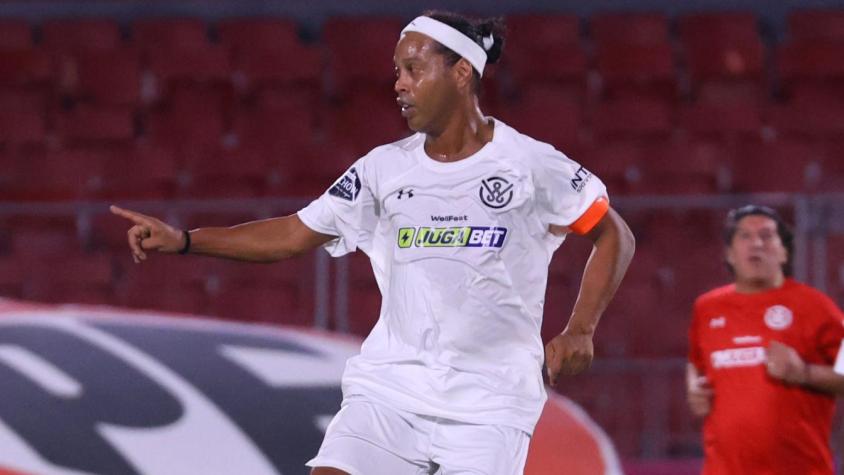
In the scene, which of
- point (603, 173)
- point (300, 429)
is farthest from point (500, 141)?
point (603, 173)

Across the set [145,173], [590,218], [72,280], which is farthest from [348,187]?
[145,173]

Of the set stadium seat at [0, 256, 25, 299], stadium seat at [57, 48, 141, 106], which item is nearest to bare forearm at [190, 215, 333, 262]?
stadium seat at [0, 256, 25, 299]

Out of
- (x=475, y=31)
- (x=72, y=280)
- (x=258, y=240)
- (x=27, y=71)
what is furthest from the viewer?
(x=27, y=71)

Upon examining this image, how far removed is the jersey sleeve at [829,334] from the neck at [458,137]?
1974 millimetres

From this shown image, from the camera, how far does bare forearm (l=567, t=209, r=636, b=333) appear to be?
347cm

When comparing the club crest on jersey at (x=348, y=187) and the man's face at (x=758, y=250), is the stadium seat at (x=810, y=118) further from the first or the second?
the club crest on jersey at (x=348, y=187)

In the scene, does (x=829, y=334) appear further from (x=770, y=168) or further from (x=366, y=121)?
(x=366, y=121)

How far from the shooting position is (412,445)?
11.2 feet

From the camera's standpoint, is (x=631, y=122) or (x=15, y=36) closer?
(x=631, y=122)

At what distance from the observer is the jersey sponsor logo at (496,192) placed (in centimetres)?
348

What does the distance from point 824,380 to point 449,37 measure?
2095 mm

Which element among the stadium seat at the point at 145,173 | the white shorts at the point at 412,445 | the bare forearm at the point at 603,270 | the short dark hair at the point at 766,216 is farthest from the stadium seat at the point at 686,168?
the white shorts at the point at 412,445

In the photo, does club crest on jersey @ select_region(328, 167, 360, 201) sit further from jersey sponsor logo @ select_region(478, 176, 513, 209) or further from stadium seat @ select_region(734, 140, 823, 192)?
stadium seat @ select_region(734, 140, 823, 192)

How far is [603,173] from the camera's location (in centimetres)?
914
